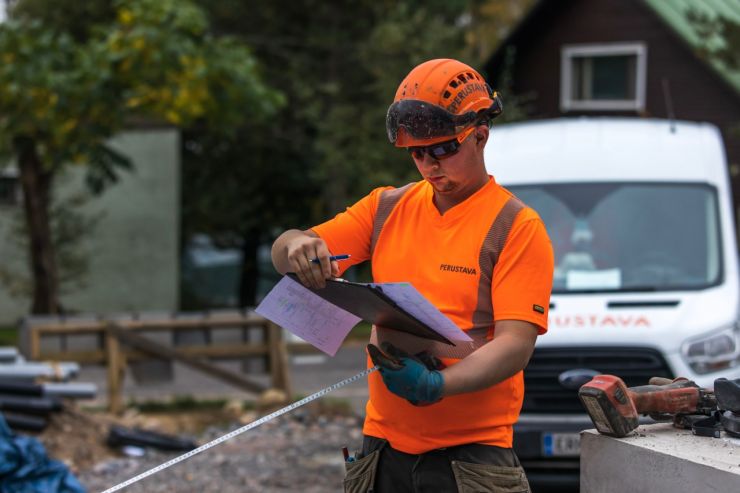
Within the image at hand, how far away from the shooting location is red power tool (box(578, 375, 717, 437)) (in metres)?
3.28

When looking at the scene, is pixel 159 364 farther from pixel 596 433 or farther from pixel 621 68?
pixel 621 68

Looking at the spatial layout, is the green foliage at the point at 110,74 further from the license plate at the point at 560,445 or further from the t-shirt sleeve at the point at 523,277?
the t-shirt sleeve at the point at 523,277

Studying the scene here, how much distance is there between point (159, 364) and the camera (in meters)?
11.4

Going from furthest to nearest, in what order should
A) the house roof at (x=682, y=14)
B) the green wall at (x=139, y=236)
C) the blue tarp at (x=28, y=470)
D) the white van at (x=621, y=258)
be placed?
the green wall at (x=139, y=236) → the house roof at (x=682, y=14) → the blue tarp at (x=28, y=470) → the white van at (x=621, y=258)

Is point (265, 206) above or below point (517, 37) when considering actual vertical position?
below

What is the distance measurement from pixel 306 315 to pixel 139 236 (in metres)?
24.3

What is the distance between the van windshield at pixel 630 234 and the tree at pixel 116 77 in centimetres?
865

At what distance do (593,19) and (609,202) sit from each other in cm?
1947

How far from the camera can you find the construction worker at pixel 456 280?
313cm

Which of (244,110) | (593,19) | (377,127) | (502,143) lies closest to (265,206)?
(377,127)

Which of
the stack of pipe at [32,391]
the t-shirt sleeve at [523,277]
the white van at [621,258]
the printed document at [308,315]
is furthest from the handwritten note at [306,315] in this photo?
the stack of pipe at [32,391]

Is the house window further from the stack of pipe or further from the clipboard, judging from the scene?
the clipboard

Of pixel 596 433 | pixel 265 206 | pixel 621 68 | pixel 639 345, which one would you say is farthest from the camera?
pixel 265 206

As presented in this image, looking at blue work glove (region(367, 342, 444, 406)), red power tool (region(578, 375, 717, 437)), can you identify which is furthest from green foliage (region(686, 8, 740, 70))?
blue work glove (region(367, 342, 444, 406))
